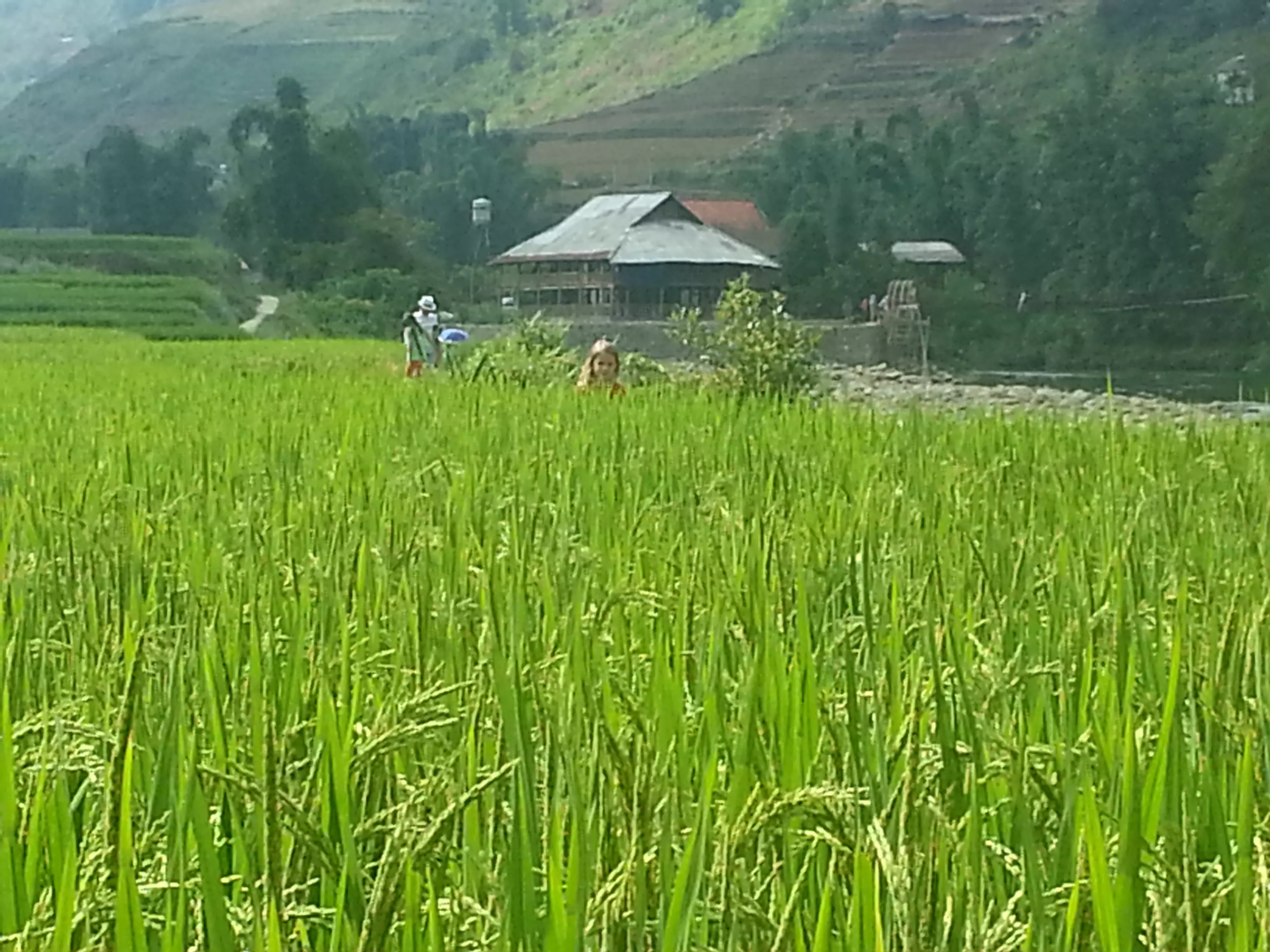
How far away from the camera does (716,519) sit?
2.36 meters

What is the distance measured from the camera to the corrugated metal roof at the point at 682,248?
106 ft

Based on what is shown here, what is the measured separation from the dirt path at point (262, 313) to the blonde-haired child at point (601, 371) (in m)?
17.6

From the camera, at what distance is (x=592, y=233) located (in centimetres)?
3438

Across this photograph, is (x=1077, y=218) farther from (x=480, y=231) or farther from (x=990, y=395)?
(x=480, y=231)

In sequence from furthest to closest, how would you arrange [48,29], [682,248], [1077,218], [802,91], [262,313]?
[48,29]
[802,91]
[1077,218]
[682,248]
[262,313]

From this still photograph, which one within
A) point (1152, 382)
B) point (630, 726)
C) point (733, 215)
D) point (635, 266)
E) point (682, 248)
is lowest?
point (1152, 382)

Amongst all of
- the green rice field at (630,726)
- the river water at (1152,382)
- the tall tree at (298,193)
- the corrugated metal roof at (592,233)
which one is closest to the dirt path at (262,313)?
the tall tree at (298,193)

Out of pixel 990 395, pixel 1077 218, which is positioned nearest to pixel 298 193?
pixel 1077 218

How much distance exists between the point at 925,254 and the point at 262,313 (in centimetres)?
1401

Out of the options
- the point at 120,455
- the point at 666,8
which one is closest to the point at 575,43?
the point at 666,8

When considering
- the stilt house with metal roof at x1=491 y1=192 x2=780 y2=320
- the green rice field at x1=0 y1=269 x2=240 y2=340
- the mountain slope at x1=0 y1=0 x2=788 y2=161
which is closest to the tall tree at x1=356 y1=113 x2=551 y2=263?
the stilt house with metal roof at x1=491 y1=192 x2=780 y2=320

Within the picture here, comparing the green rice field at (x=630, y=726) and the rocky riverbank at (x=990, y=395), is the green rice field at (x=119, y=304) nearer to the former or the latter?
the rocky riverbank at (x=990, y=395)

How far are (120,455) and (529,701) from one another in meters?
2.50

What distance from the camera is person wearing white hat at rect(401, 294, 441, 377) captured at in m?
9.49
